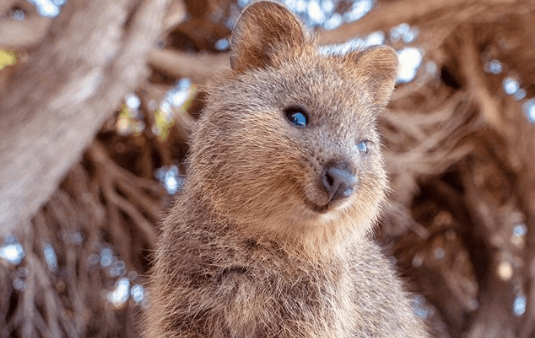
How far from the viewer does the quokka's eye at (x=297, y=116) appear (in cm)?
226

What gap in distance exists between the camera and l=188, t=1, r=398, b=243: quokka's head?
2.11m

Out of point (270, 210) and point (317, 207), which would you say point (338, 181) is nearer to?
point (317, 207)

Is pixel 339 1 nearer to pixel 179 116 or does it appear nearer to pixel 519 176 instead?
pixel 179 116

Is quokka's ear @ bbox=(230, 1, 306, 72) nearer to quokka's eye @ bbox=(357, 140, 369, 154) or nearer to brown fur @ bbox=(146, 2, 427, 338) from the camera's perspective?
brown fur @ bbox=(146, 2, 427, 338)

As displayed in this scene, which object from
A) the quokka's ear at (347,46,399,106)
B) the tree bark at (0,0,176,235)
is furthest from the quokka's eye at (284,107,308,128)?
the tree bark at (0,0,176,235)

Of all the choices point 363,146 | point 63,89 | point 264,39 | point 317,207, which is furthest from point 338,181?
point 63,89

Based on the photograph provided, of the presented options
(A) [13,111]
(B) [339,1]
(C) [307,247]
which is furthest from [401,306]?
(B) [339,1]

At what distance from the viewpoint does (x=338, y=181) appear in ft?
6.61

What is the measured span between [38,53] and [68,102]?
1.23 feet

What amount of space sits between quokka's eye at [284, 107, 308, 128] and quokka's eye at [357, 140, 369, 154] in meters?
0.26

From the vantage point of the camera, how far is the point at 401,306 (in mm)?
3043

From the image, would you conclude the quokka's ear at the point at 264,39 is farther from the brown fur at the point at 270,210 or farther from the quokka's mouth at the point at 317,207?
the quokka's mouth at the point at 317,207

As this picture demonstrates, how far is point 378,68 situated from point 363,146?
0.50 m

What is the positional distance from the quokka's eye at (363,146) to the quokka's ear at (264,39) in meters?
0.50
